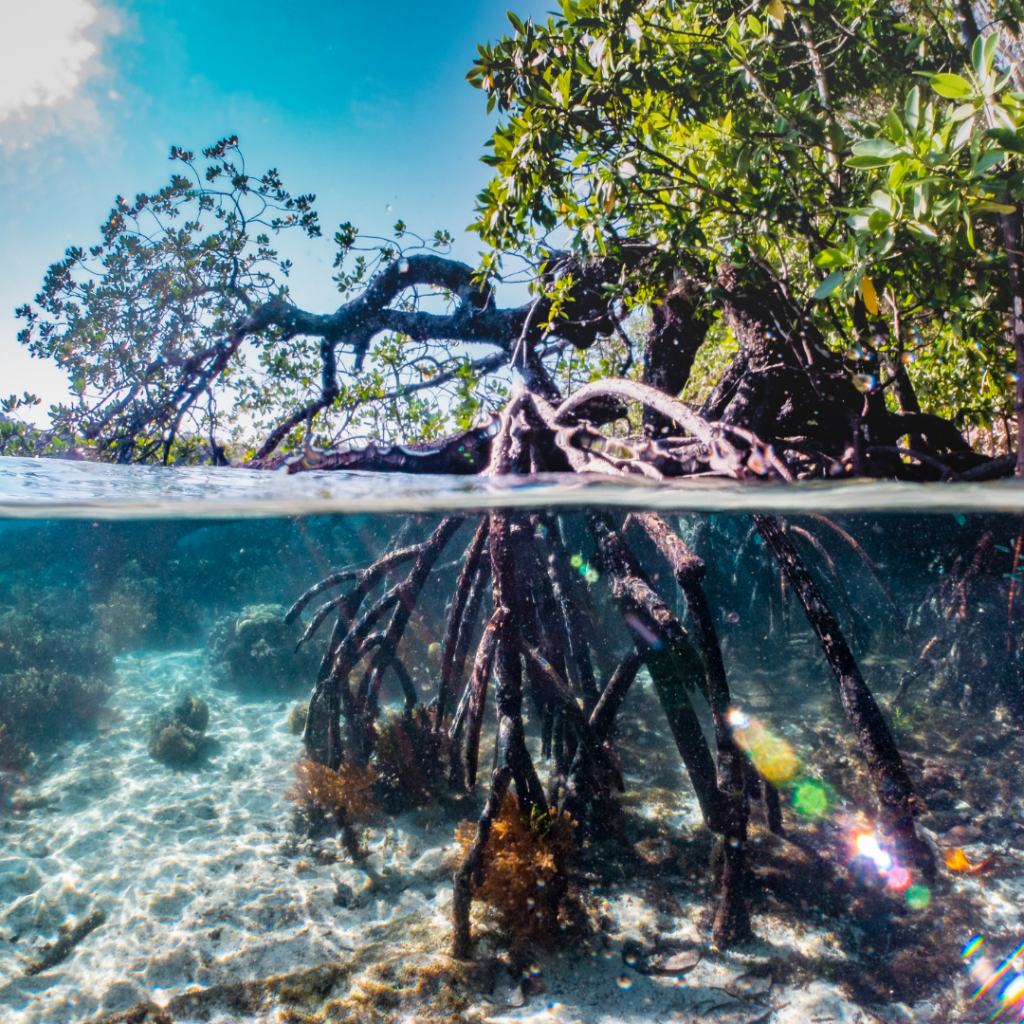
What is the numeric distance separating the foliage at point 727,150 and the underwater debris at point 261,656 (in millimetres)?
8810

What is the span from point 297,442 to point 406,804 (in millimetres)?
5922

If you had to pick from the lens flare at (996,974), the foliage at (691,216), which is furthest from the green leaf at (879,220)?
the lens flare at (996,974)

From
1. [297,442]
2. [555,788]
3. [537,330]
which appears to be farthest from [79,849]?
[537,330]

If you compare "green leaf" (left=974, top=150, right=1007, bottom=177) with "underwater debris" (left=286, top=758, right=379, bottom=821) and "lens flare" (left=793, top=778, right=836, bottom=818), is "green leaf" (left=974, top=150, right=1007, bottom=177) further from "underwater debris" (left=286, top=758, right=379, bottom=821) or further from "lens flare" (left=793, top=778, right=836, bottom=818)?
"underwater debris" (left=286, top=758, right=379, bottom=821)

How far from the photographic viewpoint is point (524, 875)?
3758mm

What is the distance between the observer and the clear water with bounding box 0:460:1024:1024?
3539 mm

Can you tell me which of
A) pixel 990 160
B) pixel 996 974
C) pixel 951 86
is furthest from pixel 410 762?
pixel 951 86

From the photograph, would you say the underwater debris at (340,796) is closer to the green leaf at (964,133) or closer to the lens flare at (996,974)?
the lens flare at (996,974)

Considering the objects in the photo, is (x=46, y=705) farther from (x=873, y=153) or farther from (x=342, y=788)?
(x=873, y=153)

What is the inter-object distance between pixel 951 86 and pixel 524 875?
17.0ft

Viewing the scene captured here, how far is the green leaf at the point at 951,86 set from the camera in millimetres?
2258

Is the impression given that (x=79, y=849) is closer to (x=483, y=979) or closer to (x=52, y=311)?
(x=483, y=979)

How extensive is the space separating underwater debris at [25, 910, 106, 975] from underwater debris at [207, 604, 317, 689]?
18.5 ft

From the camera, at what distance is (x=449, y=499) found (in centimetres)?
564
